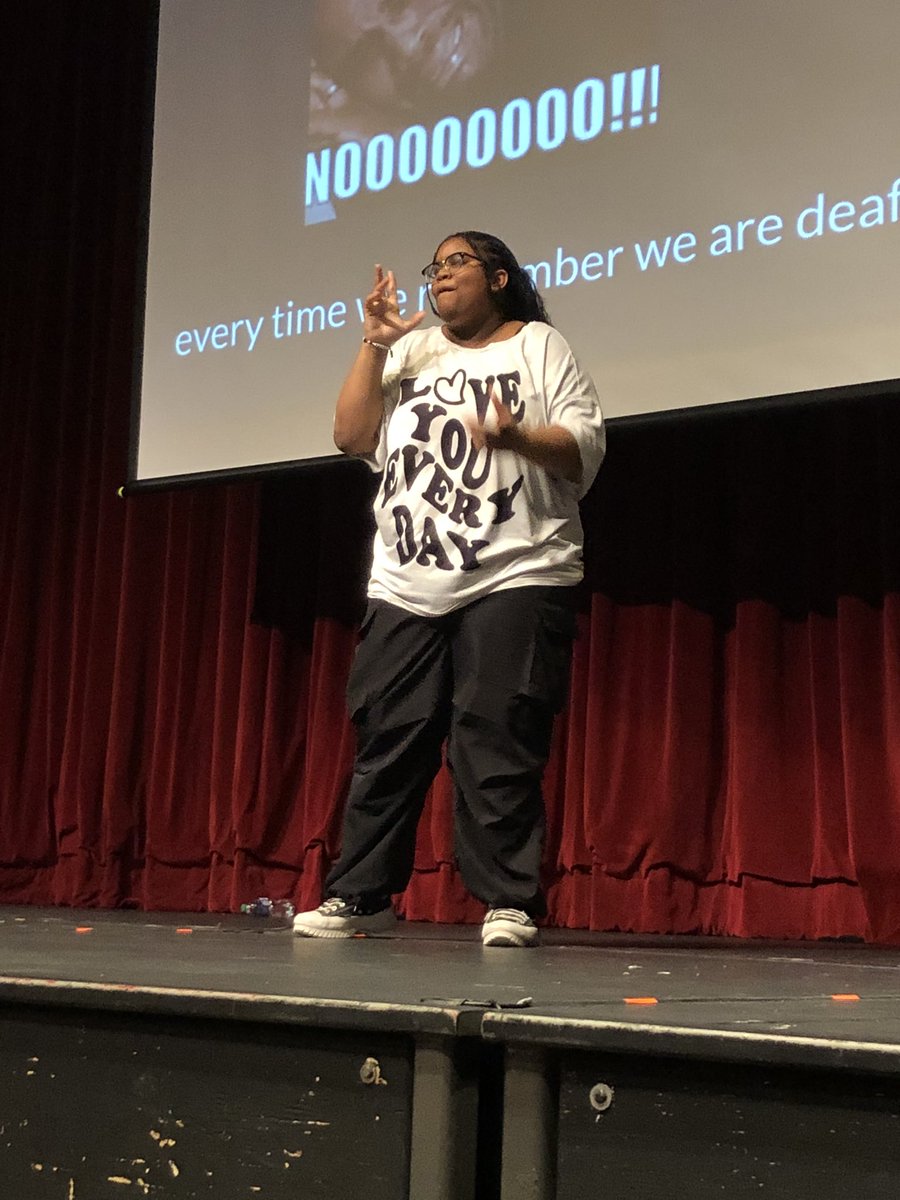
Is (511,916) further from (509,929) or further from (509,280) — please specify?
(509,280)

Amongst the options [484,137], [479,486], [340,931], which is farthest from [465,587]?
[484,137]

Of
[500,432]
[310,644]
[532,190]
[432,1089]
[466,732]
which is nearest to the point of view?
[432,1089]

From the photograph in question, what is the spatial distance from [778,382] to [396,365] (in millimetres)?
688

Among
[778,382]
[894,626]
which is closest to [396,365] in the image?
[778,382]

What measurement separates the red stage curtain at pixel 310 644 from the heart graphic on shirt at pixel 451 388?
1.93 feet

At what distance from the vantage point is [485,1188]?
811 millimetres

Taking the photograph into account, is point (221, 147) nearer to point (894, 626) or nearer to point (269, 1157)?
point (894, 626)

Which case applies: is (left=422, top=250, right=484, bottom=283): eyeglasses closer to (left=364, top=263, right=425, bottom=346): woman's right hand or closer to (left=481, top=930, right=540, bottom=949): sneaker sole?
(left=364, top=263, right=425, bottom=346): woman's right hand

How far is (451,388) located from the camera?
6.13 feet

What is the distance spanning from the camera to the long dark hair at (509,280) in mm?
1917

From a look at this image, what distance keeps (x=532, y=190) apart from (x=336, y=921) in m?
1.40

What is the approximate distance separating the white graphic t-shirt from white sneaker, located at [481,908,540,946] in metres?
0.39

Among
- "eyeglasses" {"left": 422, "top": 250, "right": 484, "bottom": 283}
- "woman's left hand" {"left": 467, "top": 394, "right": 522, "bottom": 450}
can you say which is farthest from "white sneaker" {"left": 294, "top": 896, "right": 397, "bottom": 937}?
"eyeglasses" {"left": 422, "top": 250, "right": 484, "bottom": 283}

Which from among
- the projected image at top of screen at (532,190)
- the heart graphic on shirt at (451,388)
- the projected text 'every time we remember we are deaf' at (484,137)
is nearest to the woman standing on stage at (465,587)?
the heart graphic on shirt at (451,388)
